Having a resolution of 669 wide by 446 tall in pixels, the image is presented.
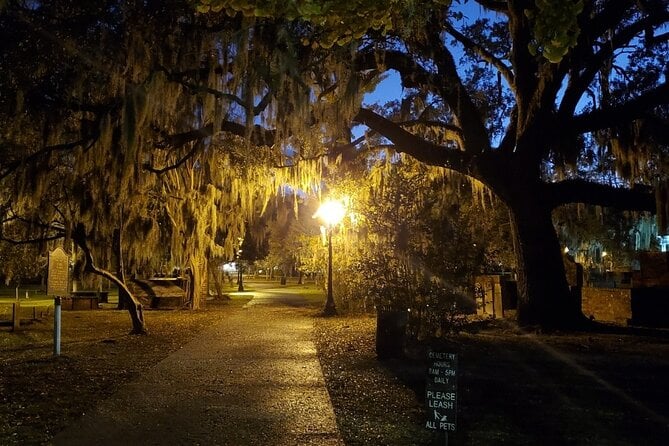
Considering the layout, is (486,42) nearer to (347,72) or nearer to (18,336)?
(347,72)

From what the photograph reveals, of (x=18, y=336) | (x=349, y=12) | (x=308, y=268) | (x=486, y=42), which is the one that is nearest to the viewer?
(x=349, y=12)

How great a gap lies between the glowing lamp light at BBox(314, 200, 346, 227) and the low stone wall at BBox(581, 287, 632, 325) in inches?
300

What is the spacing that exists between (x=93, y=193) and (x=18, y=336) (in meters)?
3.75

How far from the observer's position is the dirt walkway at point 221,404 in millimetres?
6117

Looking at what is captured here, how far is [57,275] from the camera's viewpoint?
12.8 m

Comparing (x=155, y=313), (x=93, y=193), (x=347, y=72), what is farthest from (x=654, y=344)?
(x=155, y=313)

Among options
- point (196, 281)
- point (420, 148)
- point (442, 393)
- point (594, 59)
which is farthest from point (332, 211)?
point (442, 393)

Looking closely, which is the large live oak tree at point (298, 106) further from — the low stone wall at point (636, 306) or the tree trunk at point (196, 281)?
the tree trunk at point (196, 281)

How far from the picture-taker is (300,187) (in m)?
20.0

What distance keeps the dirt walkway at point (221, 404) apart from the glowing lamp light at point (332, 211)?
8.65 meters

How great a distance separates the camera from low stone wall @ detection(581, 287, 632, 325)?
15380 mm

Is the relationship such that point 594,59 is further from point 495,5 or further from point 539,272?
point 539,272

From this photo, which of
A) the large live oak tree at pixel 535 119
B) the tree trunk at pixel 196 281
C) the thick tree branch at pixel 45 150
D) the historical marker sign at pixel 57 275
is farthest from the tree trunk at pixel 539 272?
the tree trunk at pixel 196 281

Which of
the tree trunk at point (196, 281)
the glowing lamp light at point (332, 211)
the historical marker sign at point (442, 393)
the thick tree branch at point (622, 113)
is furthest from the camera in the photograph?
the tree trunk at point (196, 281)
